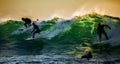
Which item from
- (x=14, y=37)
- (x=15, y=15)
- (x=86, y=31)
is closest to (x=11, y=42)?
(x=14, y=37)

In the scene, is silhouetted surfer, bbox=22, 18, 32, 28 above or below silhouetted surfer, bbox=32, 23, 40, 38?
above

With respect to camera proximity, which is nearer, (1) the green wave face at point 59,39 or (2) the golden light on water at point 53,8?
(1) the green wave face at point 59,39

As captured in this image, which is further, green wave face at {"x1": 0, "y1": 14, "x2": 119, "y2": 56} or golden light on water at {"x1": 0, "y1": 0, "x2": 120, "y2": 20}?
golden light on water at {"x1": 0, "y1": 0, "x2": 120, "y2": 20}

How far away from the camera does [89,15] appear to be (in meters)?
3.28

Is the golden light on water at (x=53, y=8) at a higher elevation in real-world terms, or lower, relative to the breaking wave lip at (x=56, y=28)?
higher

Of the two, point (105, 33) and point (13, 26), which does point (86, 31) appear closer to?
point (105, 33)

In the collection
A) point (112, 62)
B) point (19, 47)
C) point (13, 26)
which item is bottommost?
point (112, 62)

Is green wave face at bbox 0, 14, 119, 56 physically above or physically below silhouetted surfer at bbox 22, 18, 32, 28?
below

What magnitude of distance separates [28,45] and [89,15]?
30.6 inches

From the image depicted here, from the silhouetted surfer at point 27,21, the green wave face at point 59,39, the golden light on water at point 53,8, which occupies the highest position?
the golden light on water at point 53,8

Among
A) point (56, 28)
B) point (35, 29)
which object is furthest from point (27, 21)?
point (56, 28)

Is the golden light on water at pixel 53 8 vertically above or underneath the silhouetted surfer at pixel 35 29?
above

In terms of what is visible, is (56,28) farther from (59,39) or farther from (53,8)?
(53,8)

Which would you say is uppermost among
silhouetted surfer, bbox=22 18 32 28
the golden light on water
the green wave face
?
the golden light on water
